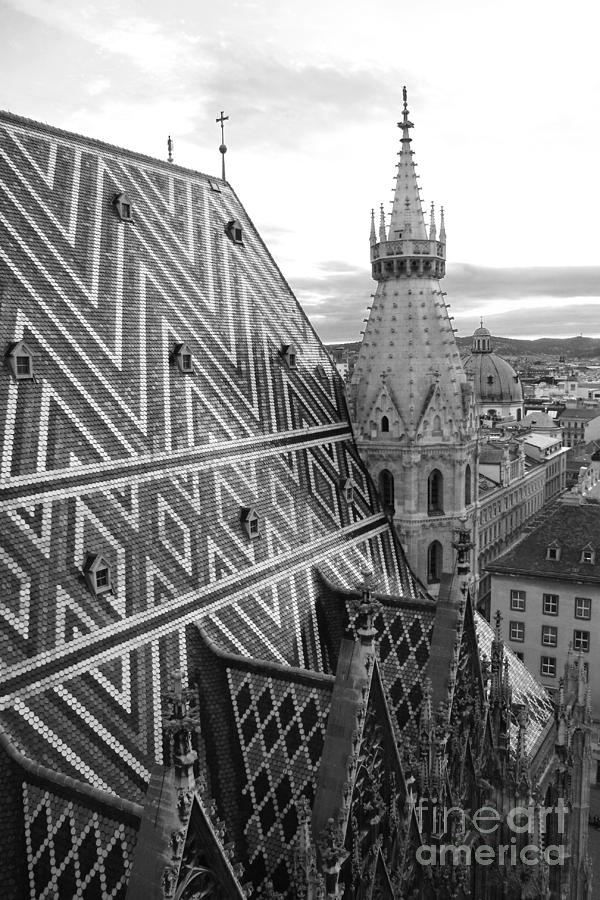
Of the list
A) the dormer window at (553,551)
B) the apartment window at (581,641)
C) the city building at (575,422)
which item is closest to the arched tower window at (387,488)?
the dormer window at (553,551)

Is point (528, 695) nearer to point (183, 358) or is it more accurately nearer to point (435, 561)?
point (435, 561)

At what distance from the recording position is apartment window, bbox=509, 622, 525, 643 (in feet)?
128

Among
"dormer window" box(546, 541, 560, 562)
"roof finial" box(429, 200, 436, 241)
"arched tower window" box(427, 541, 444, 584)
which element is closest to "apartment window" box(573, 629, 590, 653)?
"dormer window" box(546, 541, 560, 562)

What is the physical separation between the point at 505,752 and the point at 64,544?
10958 mm

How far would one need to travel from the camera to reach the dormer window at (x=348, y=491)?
22266 mm

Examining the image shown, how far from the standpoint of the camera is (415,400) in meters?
24.5

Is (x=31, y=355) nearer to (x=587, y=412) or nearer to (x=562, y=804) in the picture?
(x=562, y=804)

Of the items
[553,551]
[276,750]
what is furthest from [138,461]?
[553,551]

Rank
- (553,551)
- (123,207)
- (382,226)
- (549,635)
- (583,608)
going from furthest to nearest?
(553,551), (549,635), (583,608), (382,226), (123,207)

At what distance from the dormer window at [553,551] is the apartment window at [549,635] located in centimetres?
331

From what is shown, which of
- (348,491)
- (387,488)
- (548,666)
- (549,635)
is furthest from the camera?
(548,666)

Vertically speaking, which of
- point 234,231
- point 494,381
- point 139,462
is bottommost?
point 139,462

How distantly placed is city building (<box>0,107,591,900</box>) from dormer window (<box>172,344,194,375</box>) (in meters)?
0.05

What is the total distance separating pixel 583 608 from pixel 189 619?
28041 mm
